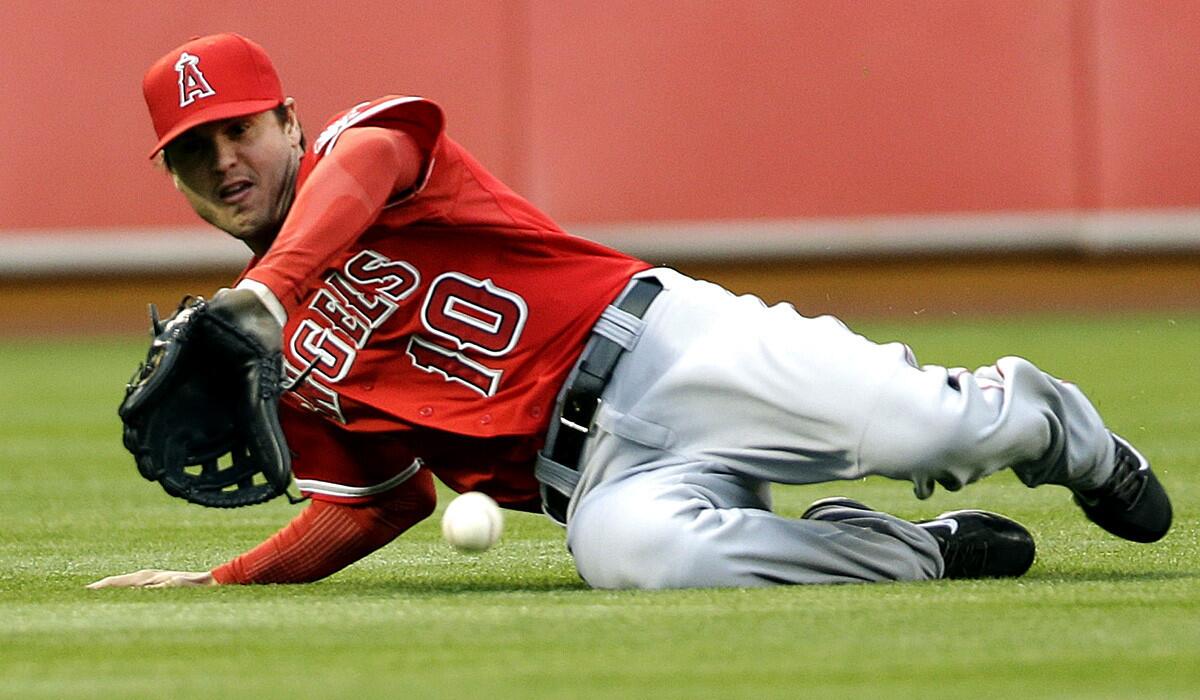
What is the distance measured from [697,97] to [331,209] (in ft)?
29.8

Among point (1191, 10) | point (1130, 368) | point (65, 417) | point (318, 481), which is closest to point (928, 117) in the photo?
point (1191, 10)

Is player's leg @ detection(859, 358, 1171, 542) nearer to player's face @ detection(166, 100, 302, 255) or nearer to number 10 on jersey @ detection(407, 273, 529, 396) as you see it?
number 10 on jersey @ detection(407, 273, 529, 396)

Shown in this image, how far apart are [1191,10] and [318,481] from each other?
8.90 meters

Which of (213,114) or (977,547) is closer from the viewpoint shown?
(213,114)

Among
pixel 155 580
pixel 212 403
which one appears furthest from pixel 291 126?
pixel 155 580

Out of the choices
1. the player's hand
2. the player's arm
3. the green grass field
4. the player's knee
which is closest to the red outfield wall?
the green grass field

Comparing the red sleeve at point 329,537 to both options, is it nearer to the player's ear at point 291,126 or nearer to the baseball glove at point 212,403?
the baseball glove at point 212,403

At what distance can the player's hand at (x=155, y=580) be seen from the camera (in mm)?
3316

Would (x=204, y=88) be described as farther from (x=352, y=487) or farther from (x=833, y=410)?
(x=833, y=410)

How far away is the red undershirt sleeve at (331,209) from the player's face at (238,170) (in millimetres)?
212

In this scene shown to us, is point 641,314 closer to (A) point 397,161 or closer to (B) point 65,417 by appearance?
(A) point 397,161

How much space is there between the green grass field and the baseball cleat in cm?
6

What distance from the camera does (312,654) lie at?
247cm

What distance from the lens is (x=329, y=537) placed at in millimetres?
3518
